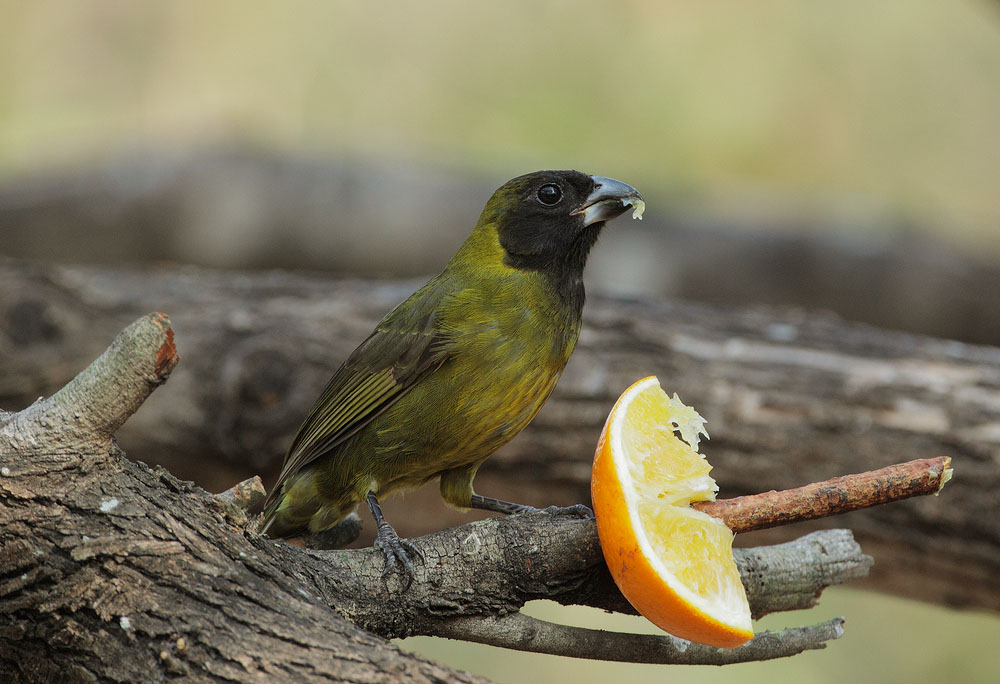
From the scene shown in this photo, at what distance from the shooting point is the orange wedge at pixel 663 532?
237 centimetres

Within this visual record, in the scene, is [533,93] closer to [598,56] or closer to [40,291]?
[598,56]

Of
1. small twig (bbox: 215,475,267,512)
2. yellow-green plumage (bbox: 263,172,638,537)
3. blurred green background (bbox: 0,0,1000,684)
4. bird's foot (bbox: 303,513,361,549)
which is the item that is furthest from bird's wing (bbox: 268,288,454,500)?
blurred green background (bbox: 0,0,1000,684)

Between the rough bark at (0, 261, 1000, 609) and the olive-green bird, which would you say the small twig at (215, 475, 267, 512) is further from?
the rough bark at (0, 261, 1000, 609)

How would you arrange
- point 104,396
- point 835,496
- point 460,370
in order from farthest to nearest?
point 460,370, point 835,496, point 104,396

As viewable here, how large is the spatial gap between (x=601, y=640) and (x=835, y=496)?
0.70 metres

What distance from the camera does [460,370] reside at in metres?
3.25

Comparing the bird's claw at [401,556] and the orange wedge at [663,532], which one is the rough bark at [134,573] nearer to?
the bird's claw at [401,556]

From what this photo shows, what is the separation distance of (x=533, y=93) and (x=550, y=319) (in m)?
6.44

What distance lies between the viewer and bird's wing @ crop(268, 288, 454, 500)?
3.31 meters

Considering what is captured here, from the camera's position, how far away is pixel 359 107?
31.0 feet

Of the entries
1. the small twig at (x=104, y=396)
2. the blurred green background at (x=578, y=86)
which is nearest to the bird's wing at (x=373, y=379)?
the small twig at (x=104, y=396)

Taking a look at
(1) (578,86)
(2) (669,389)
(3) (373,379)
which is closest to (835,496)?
(3) (373,379)

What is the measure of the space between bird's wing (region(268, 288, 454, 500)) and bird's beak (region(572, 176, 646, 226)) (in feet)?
2.01

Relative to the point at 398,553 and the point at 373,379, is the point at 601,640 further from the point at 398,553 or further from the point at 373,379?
the point at 373,379
